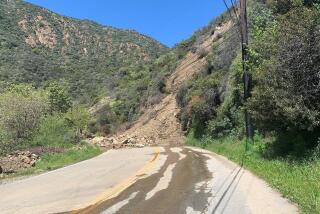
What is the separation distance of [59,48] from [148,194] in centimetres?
9319

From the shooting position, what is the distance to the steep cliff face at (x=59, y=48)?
8514 centimetres

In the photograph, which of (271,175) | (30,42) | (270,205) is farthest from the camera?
(30,42)

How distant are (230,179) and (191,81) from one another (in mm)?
37937

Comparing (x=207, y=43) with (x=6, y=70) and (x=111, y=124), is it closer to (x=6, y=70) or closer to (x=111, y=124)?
(x=111, y=124)

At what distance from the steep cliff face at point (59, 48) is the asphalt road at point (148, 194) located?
6352 centimetres

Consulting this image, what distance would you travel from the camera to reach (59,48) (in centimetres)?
10138

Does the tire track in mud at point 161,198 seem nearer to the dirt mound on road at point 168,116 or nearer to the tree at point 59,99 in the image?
the dirt mound on road at point 168,116

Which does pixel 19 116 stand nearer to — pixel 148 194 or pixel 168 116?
pixel 168 116

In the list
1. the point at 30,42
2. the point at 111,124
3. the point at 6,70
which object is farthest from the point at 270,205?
the point at 30,42

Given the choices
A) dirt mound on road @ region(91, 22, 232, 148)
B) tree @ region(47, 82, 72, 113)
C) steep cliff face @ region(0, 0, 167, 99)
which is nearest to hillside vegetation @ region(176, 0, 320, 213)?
dirt mound on road @ region(91, 22, 232, 148)

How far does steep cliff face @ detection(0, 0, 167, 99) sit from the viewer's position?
8514cm

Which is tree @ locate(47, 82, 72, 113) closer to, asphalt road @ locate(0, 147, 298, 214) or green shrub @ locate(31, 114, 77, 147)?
green shrub @ locate(31, 114, 77, 147)

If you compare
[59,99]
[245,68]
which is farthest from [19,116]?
[59,99]

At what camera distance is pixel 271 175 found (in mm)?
14188
